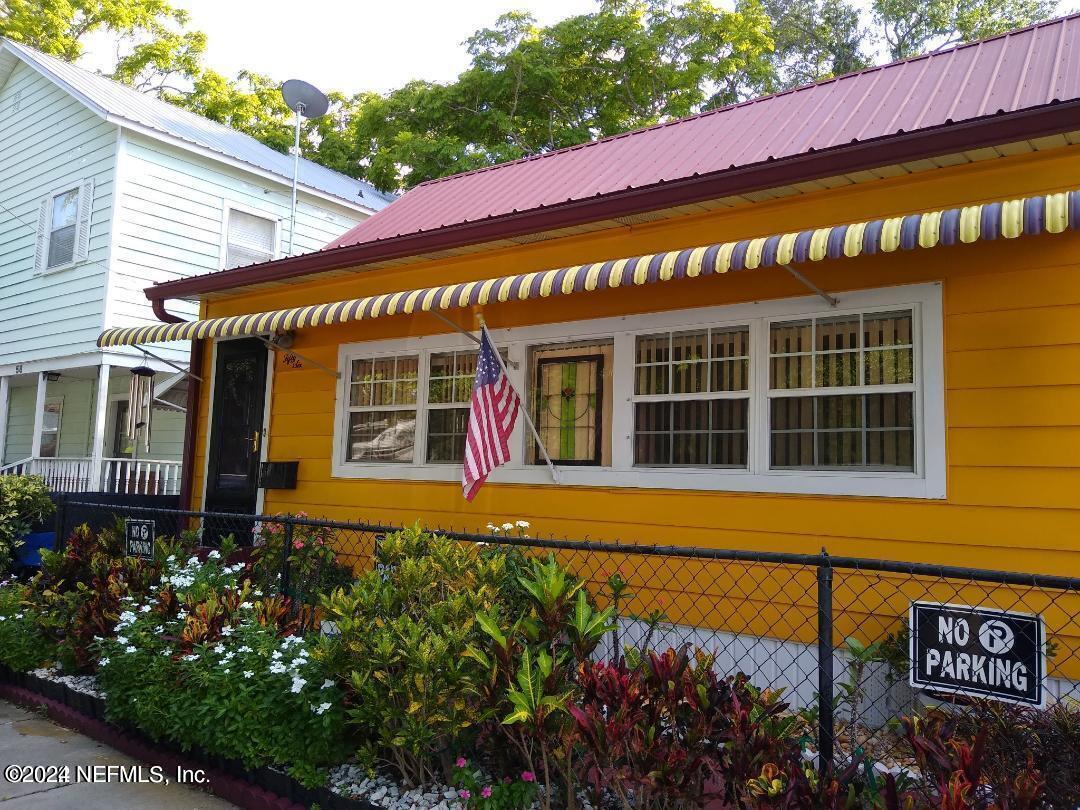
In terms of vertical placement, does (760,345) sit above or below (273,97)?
below

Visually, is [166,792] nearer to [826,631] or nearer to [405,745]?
[405,745]

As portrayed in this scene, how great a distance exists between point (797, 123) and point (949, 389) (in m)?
2.91

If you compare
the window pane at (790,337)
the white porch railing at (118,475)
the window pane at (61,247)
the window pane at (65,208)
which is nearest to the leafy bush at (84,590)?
the window pane at (790,337)

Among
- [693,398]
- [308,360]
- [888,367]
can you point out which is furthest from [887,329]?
[308,360]

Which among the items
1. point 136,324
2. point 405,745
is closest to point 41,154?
point 136,324

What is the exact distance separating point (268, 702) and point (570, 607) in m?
1.35

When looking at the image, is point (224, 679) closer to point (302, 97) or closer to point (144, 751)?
point (144, 751)

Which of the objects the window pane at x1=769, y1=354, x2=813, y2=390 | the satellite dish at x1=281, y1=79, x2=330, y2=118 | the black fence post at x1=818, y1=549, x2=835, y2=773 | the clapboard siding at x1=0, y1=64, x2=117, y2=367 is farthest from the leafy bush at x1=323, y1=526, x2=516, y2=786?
the satellite dish at x1=281, y1=79, x2=330, y2=118

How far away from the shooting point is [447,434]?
675 centimetres

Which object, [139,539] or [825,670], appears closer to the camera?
[825,670]

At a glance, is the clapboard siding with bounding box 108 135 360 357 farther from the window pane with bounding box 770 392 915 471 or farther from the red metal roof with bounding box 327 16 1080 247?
the window pane with bounding box 770 392 915 471

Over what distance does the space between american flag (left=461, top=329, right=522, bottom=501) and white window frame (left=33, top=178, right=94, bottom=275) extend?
347 inches

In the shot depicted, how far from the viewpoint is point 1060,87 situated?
4922 mm

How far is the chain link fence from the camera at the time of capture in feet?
7.80
